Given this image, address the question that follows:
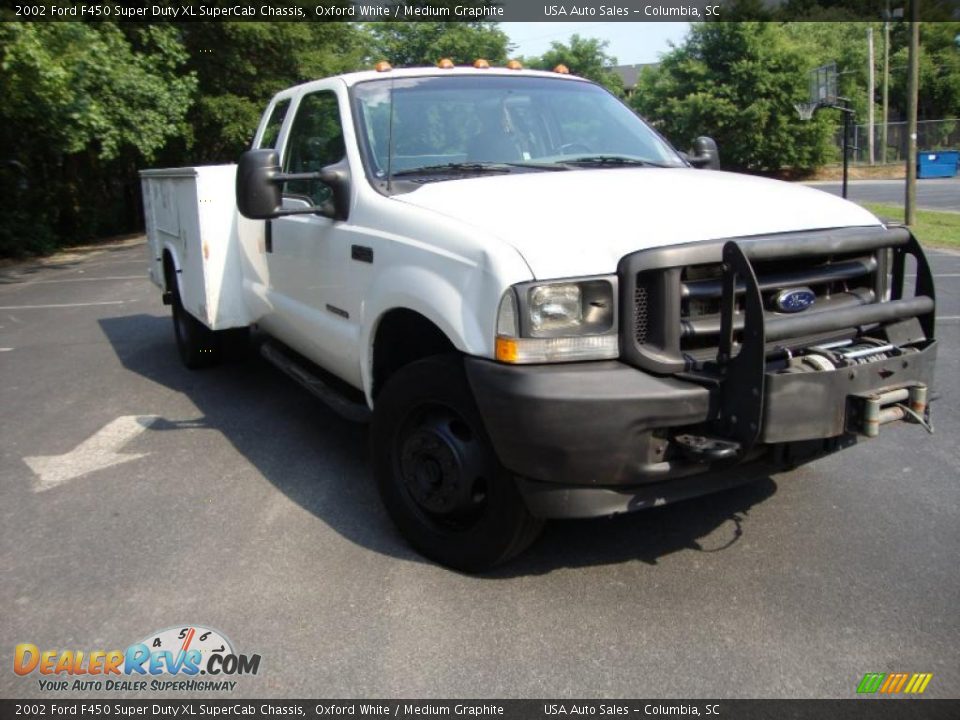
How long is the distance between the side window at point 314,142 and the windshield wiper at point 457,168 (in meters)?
0.43

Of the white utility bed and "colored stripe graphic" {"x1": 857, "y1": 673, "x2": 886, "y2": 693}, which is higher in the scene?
the white utility bed

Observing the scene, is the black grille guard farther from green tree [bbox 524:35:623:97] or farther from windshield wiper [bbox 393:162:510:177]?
green tree [bbox 524:35:623:97]

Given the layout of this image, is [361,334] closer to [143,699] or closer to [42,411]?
[143,699]

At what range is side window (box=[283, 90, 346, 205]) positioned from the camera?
459cm

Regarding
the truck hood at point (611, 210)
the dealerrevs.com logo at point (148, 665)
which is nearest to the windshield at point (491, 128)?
the truck hood at point (611, 210)

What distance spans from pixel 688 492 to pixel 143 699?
198 centimetres

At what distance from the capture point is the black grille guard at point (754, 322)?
293 centimetres

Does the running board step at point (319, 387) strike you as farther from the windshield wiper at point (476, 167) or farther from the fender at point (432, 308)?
the windshield wiper at point (476, 167)

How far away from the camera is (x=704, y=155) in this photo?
17.0 feet

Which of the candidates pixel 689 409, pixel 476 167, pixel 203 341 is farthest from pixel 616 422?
pixel 203 341

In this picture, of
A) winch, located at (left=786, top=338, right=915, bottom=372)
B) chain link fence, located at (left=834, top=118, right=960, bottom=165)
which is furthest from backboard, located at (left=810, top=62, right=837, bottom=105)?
chain link fence, located at (left=834, top=118, right=960, bottom=165)

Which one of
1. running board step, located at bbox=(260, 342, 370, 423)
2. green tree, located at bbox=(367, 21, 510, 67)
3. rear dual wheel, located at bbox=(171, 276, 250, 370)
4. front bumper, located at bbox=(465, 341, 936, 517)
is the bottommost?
rear dual wheel, located at bbox=(171, 276, 250, 370)

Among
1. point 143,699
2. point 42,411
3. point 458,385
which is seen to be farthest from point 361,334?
point 42,411

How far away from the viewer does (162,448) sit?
5.41 m
